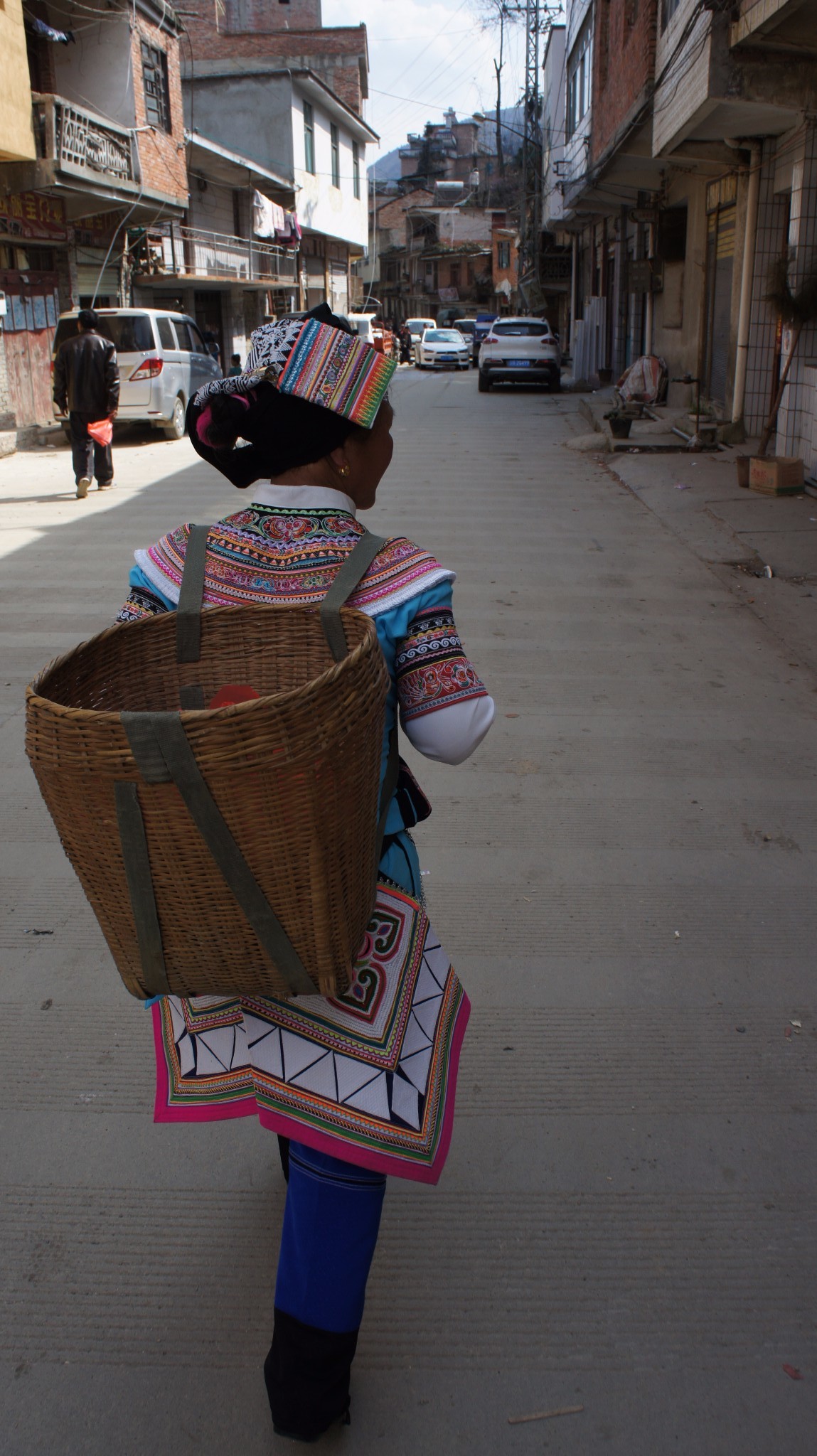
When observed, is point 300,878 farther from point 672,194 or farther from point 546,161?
point 546,161

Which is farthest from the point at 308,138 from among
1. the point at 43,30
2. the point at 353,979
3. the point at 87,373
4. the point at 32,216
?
the point at 353,979

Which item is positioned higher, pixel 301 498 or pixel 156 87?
pixel 156 87

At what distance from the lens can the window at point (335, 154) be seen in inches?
1502

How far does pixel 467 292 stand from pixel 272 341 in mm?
70497

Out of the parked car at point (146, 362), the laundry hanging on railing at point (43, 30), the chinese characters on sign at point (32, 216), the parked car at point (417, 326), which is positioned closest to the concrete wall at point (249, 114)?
the parked car at point (417, 326)

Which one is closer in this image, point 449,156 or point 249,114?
point 249,114

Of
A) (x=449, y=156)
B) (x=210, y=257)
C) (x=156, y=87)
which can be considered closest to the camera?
(x=156, y=87)

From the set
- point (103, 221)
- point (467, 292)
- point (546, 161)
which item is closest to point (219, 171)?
point (103, 221)

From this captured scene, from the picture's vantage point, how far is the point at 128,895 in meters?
1.31

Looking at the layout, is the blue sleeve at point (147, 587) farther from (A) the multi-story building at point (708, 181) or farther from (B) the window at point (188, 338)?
(B) the window at point (188, 338)

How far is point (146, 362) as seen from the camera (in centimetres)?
1460

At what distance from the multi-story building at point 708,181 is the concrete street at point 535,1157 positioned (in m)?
6.91

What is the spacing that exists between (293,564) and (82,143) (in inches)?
665

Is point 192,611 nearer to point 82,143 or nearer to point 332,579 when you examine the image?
point 332,579
